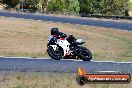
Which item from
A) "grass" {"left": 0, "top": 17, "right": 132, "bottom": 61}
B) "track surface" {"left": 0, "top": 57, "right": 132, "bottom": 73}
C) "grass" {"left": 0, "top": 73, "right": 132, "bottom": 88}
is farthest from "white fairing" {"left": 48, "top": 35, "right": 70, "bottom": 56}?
"grass" {"left": 0, "top": 17, "right": 132, "bottom": 61}

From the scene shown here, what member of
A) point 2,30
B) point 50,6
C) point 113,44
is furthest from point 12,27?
point 50,6

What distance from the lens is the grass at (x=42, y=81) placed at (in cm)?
1228

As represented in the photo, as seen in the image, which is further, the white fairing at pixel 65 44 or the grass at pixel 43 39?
the grass at pixel 43 39

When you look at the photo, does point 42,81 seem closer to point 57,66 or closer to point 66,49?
point 57,66

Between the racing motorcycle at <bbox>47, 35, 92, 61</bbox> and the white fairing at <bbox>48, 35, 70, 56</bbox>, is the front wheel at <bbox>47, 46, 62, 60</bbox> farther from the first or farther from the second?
the white fairing at <bbox>48, 35, 70, 56</bbox>

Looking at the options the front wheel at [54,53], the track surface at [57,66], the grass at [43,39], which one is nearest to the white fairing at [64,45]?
the front wheel at [54,53]

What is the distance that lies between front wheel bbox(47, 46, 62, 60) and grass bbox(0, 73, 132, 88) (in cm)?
392

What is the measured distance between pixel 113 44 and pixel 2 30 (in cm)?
1183

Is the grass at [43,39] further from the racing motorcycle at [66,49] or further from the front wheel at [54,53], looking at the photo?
the front wheel at [54,53]

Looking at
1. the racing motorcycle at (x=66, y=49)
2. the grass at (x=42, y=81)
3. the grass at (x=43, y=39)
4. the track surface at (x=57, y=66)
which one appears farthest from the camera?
the grass at (x=43, y=39)

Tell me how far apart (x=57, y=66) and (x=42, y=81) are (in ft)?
11.3

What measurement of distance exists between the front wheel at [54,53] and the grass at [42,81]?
392 cm

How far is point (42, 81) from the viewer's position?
1329 centimetres

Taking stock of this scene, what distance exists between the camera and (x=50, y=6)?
354 feet
